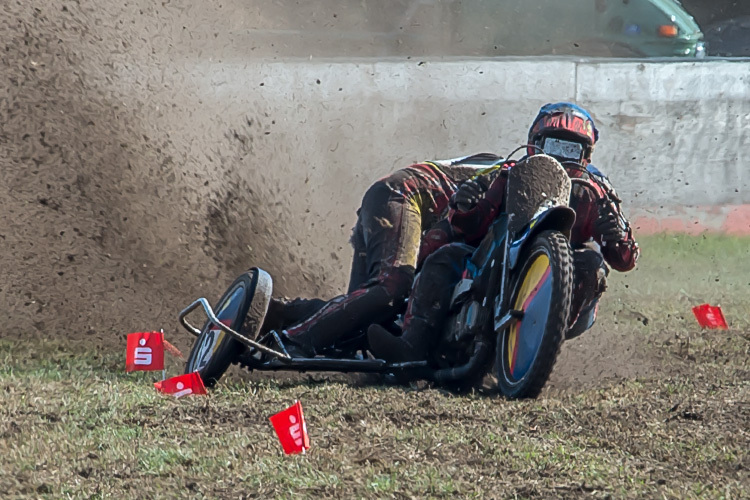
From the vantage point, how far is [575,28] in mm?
16141

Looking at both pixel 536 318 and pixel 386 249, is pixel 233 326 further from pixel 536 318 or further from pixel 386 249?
pixel 536 318

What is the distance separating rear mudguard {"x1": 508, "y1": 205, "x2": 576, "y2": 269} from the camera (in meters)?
5.64

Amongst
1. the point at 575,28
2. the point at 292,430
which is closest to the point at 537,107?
the point at 575,28

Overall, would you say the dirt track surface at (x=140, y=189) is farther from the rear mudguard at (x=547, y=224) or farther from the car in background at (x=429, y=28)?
the car in background at (x=429, y=28)

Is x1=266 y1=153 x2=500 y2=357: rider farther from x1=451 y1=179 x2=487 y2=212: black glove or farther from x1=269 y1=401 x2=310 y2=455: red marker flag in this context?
x1=269 y1=401 x2=310 y2=455: red marker flag

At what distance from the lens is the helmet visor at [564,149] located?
6.42m

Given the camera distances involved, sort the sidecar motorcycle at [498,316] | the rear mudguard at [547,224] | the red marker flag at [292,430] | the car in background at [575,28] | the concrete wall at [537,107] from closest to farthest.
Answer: the red marker flag at [292,430] → the sidecar motorcycle at [498,316] → the rear mudguard at [547,224] → the concrete wall at [537,107] → the car in background at [575,28]

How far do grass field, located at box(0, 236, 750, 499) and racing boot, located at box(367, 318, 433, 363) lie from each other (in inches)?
6.6

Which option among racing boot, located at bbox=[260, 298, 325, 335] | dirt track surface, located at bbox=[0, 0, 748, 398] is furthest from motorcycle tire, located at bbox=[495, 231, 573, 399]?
racing boot, located at bbox=[260, 298, 325, 335]

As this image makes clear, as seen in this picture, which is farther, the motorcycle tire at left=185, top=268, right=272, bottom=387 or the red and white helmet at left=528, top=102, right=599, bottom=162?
the red and white helmet at left=528, top=102, right=599, bottom=162

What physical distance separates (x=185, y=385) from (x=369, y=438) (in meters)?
1.45

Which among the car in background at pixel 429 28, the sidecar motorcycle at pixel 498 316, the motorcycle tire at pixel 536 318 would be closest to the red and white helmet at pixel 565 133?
the sidecar motorcycle at pixel 498 316

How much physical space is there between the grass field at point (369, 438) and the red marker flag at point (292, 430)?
5 cm

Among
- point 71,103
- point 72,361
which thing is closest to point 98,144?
point 71,103
